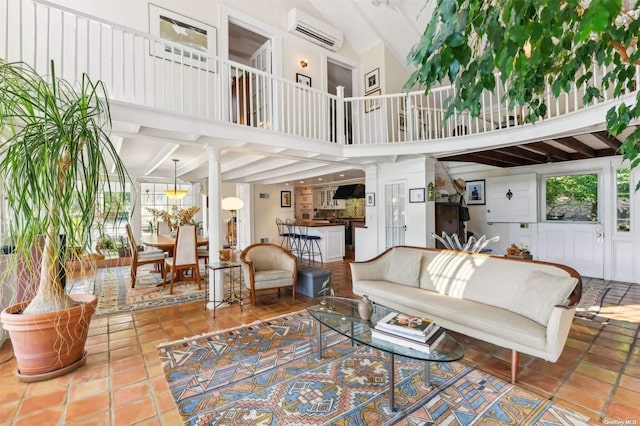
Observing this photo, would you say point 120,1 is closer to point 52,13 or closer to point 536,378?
point 52,13

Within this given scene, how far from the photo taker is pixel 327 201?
36.1 feet

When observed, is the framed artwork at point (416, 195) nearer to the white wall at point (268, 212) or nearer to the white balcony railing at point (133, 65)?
the white balcony railing at point (133, 65)

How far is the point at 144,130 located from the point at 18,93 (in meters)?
1.53

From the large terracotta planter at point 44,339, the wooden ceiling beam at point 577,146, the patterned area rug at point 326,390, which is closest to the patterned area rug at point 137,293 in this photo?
the large terracotta planter at point 44,339

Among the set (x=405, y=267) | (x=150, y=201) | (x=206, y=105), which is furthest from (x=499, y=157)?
(x=150, y=201)

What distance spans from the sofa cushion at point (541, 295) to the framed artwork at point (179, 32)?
4.68 meters

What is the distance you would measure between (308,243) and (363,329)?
5532mm

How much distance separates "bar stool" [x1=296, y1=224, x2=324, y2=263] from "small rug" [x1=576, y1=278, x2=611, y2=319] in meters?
4.81

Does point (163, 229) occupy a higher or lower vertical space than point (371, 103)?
lower

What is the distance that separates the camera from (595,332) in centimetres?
294

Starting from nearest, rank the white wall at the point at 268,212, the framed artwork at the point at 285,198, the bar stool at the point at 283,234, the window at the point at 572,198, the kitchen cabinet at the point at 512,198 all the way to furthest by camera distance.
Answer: the window at the point at 572,198
the kitchen cabinet at the point at 512,198
the bar stool at the point at 283,234
the white wall at the point at 268,212
the framed artwork at the point at 285,198

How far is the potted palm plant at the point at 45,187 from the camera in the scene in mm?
1701

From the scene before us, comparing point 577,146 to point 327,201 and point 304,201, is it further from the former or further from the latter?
point 304,201

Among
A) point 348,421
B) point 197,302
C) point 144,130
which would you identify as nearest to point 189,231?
point 197,302
